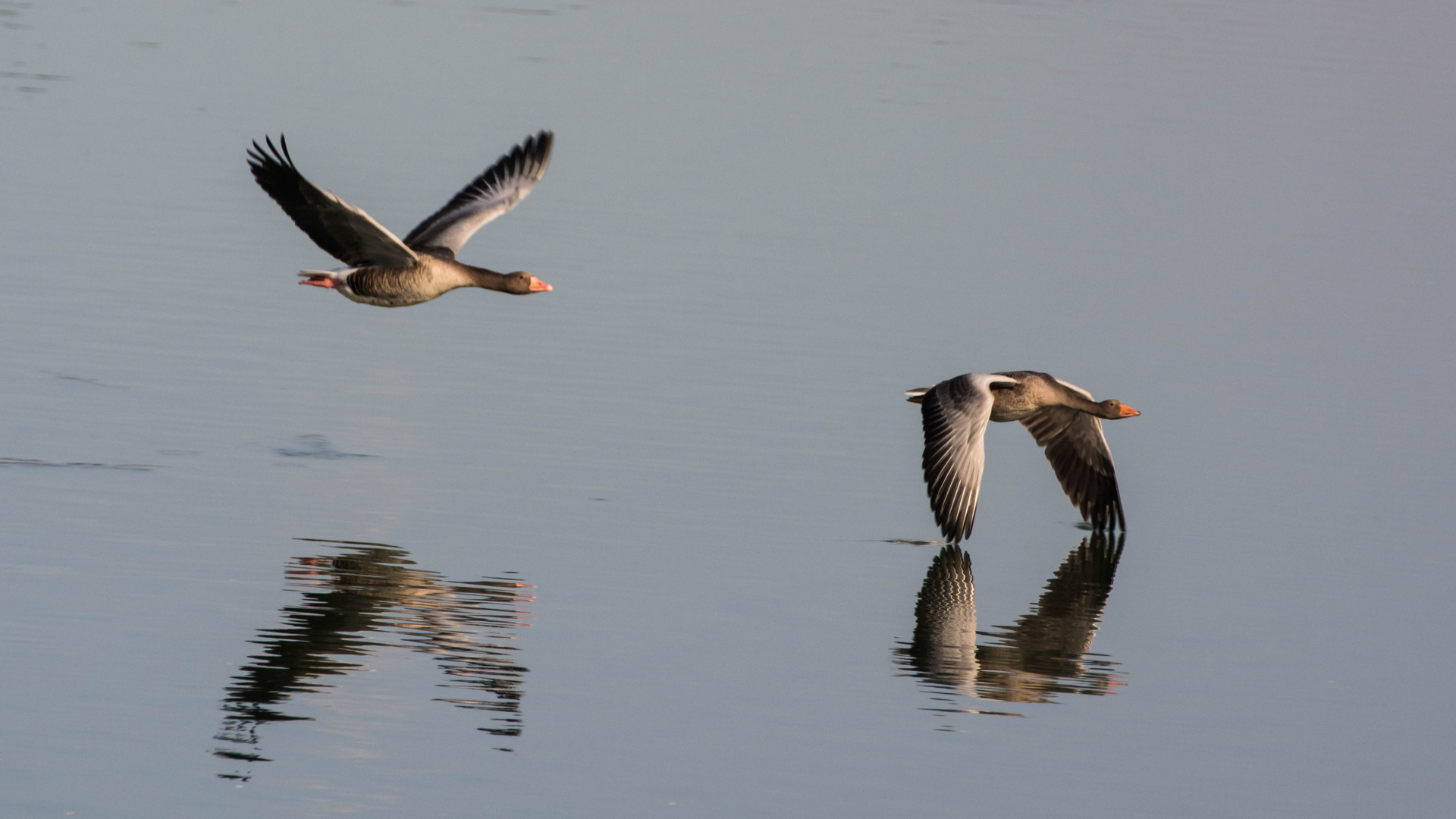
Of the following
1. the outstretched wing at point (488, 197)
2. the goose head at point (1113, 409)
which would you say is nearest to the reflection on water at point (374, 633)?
the outstretched wing at point (488, 197)

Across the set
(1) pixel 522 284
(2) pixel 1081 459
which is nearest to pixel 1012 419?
(2) pixel 1081 459

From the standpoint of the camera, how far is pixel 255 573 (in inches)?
448

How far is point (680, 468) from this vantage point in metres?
14.5

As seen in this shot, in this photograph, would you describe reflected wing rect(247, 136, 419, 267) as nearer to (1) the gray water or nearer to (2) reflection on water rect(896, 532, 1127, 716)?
(1) the gray water

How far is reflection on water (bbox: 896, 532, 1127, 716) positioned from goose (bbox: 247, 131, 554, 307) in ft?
16.1

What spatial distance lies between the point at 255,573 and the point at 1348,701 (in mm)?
6856

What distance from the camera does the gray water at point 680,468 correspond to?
9234 millimetres

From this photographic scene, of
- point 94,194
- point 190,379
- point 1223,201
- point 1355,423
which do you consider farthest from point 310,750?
point 1223,201

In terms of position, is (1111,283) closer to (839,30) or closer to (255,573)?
(255,573)

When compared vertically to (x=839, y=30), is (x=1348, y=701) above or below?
below

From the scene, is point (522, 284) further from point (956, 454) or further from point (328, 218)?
point (956, 454)

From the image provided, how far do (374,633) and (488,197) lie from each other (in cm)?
735

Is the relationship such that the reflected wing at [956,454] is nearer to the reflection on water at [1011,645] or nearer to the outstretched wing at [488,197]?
the reflection on water at [1011,645]

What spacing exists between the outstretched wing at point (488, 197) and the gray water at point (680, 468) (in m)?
1.41
